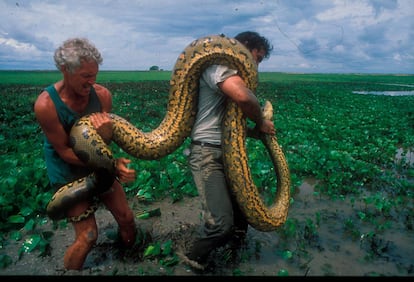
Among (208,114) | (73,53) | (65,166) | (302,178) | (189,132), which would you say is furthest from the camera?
(302,178)

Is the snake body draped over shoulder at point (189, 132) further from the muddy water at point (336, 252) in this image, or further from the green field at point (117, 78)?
the green field at point (117, 78)

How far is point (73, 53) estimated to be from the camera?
2.49 metres

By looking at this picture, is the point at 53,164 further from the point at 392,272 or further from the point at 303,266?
the point at 392,272

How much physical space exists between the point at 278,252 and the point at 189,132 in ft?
5.26

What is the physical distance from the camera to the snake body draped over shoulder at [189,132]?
9.16 ft

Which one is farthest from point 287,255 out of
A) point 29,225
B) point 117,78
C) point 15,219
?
point 117,78

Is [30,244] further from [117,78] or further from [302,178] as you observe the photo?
[117,78]

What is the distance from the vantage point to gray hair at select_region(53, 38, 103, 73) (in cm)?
250

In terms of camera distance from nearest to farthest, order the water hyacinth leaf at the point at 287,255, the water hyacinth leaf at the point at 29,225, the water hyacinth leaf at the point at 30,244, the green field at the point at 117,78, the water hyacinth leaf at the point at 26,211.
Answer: the water hyacinth leaf at the point at 287,255 < the water hyacinth leaf at the point at 30,244 < the water hyacinth leaf at the point at 29,225 < the water hyacinth leaf at the point at 26,211 < the green field at the point at 117,78

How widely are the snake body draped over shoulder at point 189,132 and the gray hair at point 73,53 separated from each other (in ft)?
1.45

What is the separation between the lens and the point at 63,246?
388 centimetres

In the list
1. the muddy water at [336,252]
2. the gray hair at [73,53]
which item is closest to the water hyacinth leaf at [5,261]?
the gray hair at [73,53]

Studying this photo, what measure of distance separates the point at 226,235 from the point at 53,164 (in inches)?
62.0

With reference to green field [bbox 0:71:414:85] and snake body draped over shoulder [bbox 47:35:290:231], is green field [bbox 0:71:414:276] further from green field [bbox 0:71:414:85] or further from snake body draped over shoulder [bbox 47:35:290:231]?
green field [bbox 0:71:414:85]
